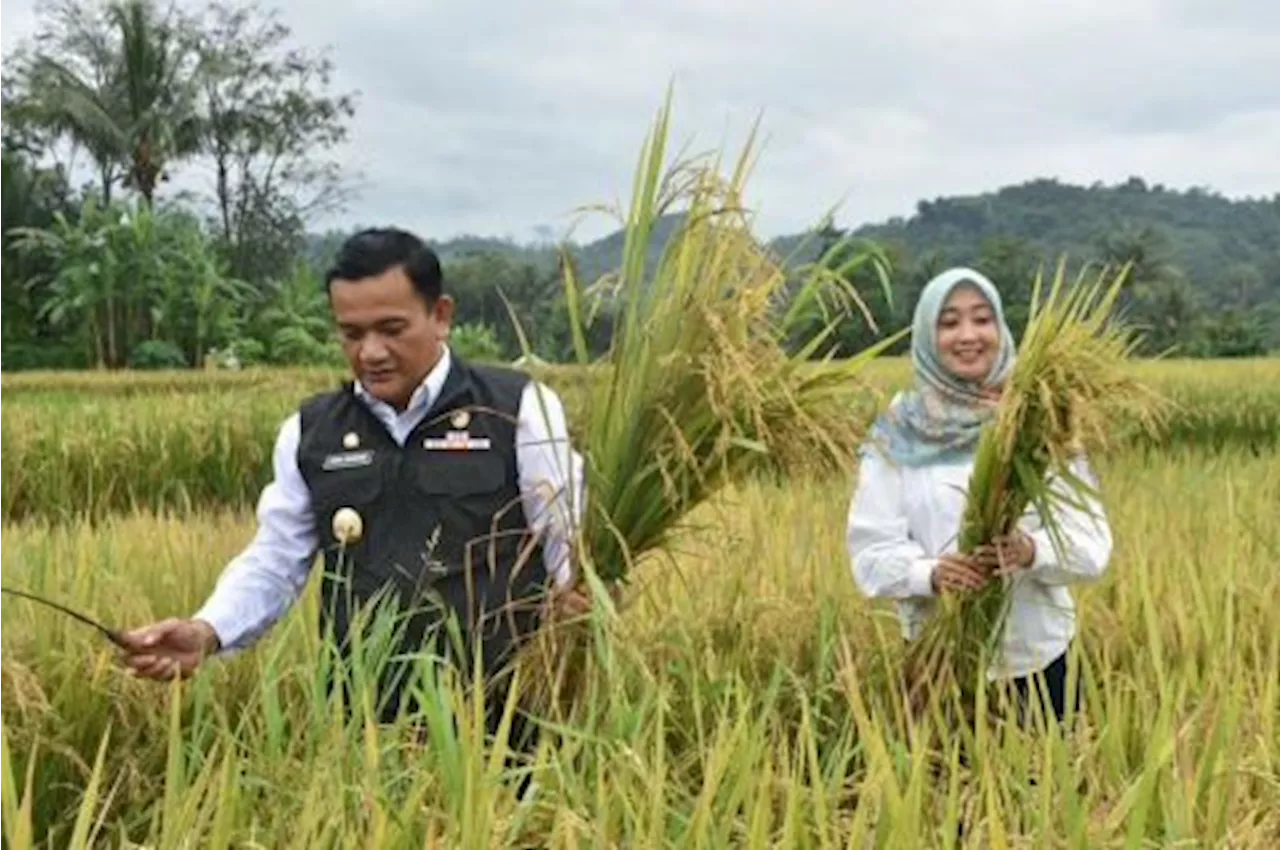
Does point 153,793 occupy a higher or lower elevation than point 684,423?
lower

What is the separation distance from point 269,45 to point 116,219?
1067 cm

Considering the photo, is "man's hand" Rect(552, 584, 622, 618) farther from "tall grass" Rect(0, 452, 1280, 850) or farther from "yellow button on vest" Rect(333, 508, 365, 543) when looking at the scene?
"yellow button on vest" Rect(333, 508, 365, 543)

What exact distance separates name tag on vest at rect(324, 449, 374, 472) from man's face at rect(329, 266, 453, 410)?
0.26 feet

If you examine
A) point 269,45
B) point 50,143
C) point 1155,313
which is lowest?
point 1155,313

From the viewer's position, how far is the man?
194 cm

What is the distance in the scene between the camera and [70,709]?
6.23 feet

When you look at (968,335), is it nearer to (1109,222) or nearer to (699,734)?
(699,734)

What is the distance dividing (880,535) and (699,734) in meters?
0.71

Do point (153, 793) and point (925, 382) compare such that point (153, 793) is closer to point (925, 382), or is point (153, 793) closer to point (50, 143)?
point (925, 382)

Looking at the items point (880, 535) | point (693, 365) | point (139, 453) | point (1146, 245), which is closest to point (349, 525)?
point (693, 365)

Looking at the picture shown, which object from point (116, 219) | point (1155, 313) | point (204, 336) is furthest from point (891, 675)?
point (1155, 313)

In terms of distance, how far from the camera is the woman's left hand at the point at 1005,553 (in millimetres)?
1914

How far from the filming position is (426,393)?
6.57 feet

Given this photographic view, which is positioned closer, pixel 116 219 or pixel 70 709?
pixel 70 709
